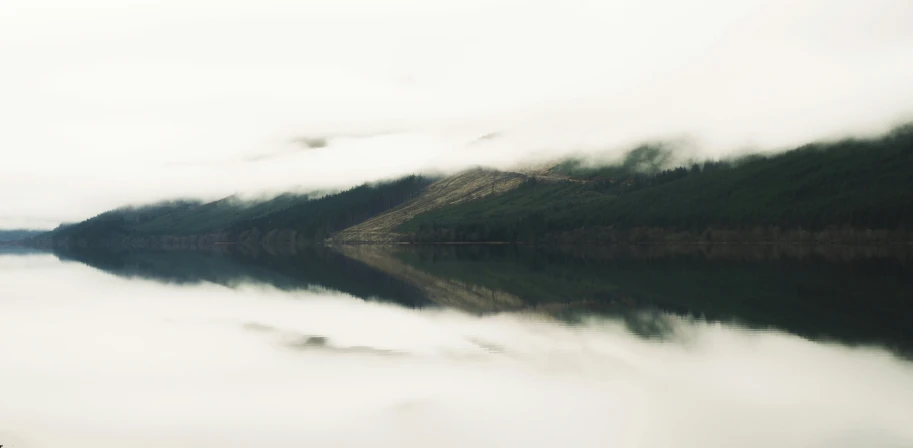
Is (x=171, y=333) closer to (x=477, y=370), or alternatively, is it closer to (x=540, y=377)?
(x=477, y=370)

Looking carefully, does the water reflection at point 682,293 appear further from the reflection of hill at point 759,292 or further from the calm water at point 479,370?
the calm water at point 479,370

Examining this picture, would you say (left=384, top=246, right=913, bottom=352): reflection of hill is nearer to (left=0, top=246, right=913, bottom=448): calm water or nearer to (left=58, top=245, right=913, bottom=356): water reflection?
(left=58, top=245, right=913, bottom=356): water reflection

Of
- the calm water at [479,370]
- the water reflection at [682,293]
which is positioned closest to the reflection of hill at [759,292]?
the water reflection at [682,293]

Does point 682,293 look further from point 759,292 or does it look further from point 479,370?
point 479,370

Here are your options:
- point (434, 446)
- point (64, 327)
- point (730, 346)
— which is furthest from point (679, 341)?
point (64, 327)

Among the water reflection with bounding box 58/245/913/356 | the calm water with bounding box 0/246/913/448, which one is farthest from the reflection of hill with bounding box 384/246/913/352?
the calm water with bounding box 0/246/913/448

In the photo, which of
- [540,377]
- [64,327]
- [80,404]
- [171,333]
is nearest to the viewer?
[80,404]
